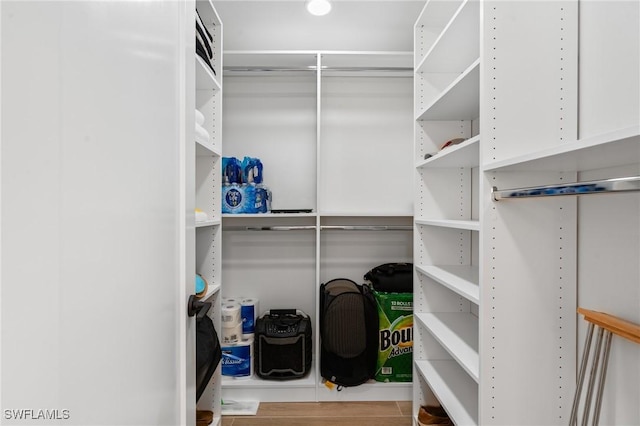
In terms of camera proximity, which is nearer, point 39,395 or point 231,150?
point 39,395

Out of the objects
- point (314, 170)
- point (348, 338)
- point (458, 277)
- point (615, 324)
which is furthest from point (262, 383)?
point (615, 324)

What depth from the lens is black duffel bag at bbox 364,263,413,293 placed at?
225 centimetres

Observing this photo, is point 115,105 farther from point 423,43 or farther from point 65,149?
point 423,43

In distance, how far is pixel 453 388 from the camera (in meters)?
1.65

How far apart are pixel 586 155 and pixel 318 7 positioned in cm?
164

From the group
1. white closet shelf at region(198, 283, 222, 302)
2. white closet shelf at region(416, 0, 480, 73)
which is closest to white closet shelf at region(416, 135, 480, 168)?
white closet shelf at region(416, 0, 480, 73)

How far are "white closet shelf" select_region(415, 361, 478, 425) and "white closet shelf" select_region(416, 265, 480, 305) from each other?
1.69 ft

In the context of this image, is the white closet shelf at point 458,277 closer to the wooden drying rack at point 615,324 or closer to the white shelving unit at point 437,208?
the white shelving unit at point 437,208

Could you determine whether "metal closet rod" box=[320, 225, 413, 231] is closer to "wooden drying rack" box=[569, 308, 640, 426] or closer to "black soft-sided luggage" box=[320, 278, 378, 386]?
"black soft-sided luggage" box=[320, 278, 378, 386]

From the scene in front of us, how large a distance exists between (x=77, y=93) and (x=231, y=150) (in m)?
2.16

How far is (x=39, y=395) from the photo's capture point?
16.4 inches

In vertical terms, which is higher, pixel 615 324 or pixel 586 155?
pixel 586 155

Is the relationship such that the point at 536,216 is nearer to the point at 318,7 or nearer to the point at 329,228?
the point at 329,228

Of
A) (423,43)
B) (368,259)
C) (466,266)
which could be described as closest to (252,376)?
(368,259)
